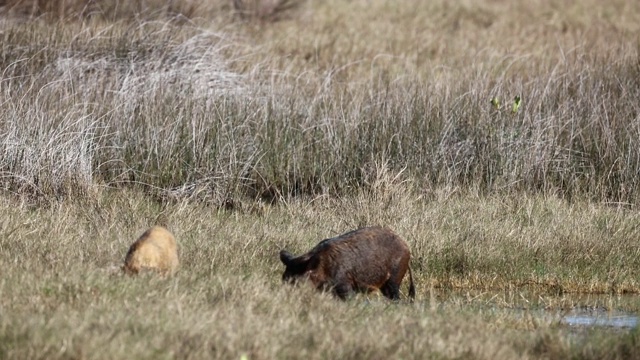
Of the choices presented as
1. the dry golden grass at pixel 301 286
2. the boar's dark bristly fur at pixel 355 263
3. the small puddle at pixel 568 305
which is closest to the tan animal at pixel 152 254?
the dry golden grass at pixel 301 286

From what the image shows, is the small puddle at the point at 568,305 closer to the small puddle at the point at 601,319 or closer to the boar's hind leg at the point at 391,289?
the small puddle at the point at 601,319

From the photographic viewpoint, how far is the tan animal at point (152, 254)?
20.7 ft

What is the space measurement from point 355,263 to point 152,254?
115 cm

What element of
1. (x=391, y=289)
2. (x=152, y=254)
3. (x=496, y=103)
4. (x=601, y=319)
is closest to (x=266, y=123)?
(x=496, y=103)

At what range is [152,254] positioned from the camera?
6.35 m

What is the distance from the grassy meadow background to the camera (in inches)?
212

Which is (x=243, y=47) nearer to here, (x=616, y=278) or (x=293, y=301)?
(x=616, y=278)

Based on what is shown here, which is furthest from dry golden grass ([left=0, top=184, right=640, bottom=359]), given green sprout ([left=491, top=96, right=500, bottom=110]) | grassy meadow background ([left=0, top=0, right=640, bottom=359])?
green sprout ([left=491, top=96, right=500, bottom=110])

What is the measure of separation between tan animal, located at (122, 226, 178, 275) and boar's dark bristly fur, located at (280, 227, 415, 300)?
66 cm

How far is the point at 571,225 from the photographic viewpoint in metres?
8.71

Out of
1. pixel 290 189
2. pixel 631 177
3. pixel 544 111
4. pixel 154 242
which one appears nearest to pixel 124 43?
pixel 290 189

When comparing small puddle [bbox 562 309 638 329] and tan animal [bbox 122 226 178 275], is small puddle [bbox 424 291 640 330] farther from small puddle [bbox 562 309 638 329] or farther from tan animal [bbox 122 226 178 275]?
tan animal [bbox 122 226 178 275]

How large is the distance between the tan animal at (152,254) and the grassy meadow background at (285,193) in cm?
15

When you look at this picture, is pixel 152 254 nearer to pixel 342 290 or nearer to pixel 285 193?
pixel 342 290
